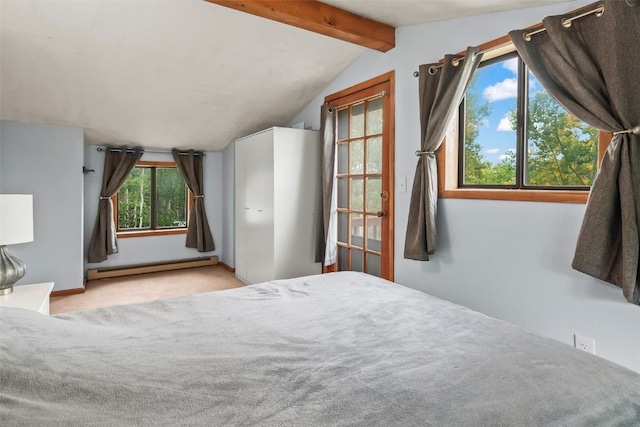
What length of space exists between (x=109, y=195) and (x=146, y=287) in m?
1.37

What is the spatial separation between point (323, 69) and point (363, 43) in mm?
726

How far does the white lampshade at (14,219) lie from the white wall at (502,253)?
2.57m

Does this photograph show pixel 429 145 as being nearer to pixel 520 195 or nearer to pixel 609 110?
pixel 520 195

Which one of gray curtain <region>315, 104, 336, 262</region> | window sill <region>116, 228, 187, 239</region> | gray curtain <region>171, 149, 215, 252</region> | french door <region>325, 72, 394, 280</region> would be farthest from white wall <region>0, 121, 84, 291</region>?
french door <region>325, 72, 394, 280</region>

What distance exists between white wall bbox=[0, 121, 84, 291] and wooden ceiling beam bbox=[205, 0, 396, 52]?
9.72ft

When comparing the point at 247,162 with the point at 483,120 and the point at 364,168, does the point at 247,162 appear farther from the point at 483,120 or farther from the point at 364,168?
the point at 483,120

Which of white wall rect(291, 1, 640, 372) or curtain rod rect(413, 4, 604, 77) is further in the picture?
white wall rect(291, 1, 640, 372)

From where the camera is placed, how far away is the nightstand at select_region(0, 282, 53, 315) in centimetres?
→ 214

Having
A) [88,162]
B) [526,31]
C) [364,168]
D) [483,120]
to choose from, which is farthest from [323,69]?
[88,162]

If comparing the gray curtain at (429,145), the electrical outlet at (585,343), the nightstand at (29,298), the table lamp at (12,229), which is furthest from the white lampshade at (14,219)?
the electrical outlet at (585,343)

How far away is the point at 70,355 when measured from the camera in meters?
1.02

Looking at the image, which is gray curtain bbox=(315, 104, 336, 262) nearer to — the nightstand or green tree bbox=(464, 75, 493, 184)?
green tree bbox=(464, 75, 493, 184)

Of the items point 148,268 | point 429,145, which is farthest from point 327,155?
point 148,268

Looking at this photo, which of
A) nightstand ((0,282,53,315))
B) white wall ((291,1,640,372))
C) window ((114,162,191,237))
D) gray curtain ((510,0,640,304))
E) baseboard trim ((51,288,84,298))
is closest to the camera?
gray curtain ((510,0,640,304))
